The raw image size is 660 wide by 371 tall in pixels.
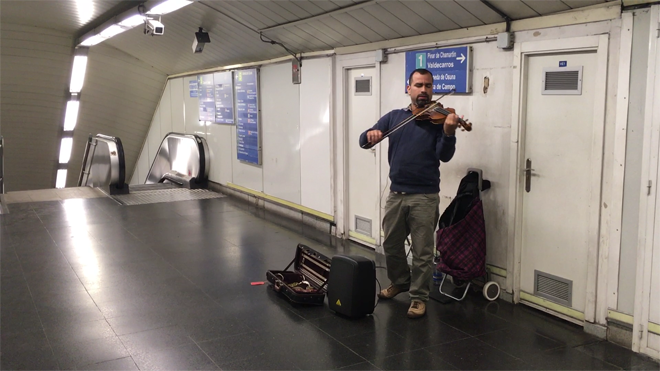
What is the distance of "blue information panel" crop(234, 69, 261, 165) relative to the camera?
8.51 meters

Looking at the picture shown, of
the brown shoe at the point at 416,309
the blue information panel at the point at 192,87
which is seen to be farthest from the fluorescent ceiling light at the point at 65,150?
the brown shoe at the point at 416,309

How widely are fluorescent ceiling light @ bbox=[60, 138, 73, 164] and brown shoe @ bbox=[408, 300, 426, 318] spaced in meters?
11.4

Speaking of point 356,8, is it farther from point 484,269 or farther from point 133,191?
point 133,191

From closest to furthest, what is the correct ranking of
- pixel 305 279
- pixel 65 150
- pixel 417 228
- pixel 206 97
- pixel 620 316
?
pixel 620 316, pixel 417 228, pixel 305 279, pixel 206 97, pixel 65 150

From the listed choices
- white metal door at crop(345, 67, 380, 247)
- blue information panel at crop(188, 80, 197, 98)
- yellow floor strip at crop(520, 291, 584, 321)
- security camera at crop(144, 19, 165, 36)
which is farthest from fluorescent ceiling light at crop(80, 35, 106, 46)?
yellow floor strip at crop(520, 291, 584, 321)

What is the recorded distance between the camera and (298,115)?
7457 millimetres

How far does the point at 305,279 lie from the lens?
4824 millimetres

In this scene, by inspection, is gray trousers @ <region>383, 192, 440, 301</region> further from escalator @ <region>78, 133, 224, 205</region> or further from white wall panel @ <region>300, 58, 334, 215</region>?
escalator @ <region>78, 133, 224, 205</region>

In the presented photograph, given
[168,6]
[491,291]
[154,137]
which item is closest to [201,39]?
[168,6]

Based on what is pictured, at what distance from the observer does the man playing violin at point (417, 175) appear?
4.20 metres

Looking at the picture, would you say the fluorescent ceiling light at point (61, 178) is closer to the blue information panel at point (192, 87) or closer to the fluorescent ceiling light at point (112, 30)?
the blue information panel at point (192, 87)

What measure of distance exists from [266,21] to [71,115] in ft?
25.6

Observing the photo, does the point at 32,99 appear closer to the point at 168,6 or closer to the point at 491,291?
the point at 168,6

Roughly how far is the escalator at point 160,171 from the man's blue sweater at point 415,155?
18.8 feet
